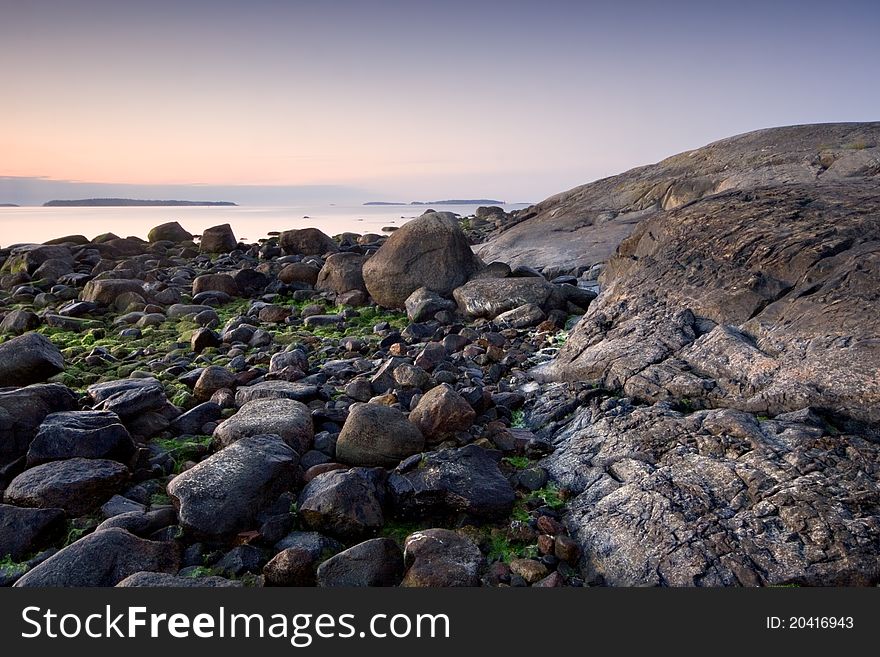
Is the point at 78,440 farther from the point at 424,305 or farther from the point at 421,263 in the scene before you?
the point at 421,263

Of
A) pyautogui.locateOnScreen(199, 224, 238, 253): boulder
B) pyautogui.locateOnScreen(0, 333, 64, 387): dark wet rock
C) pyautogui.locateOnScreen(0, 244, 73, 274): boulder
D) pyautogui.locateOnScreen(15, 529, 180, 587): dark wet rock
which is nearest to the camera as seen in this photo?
pyautogui.locateOnScreen(15, 529, 180, 587): dark wet rock

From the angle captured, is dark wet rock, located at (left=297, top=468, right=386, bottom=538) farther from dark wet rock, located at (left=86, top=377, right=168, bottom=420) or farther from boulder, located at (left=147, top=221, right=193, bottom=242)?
boulder, located at (left=147, top=221, right=193, bottom=242)

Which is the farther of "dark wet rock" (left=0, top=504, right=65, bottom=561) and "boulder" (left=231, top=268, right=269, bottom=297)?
"boulder" (left=231, top=268, right=269, bottom=297)

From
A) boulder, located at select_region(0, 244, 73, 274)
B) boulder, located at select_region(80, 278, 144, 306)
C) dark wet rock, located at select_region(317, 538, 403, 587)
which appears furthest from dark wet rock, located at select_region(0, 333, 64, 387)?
boulder, located at select_region(0, 244, 73, 274)

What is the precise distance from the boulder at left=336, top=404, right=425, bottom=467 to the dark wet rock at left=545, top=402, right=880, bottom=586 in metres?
1.32

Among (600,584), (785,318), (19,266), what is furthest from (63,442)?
(19,266)

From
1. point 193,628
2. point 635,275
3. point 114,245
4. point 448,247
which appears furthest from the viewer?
point 114,245

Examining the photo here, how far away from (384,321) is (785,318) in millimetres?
6421

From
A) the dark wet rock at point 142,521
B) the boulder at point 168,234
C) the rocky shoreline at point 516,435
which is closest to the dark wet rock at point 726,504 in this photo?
the rocky shoreline at point 516,435

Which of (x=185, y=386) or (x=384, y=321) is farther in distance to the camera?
(x=384, y=321)

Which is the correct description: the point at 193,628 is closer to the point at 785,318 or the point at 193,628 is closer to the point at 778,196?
the point at 785,318

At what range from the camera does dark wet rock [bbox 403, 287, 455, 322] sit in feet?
34.0

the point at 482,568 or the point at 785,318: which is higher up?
the point at 785,318

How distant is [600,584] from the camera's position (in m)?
4.02
